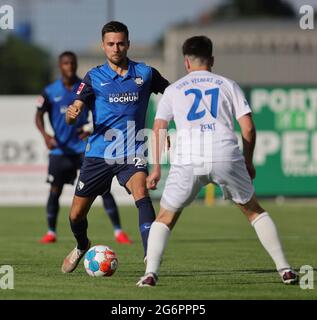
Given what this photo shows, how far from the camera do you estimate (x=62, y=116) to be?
53.8 feet

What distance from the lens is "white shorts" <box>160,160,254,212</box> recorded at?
9.38 metres

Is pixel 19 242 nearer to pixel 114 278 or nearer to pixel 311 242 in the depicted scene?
pixel 311 242

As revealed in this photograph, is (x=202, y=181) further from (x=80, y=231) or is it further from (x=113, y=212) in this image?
(x=113, y=212)

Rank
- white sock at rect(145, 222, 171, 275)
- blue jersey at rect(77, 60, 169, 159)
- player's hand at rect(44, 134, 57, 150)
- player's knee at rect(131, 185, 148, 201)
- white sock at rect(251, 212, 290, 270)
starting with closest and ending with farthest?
white sock at rect(145, 222, 171, 275) < white sock at rect(251, 212, 290, 270) < player's knee at rect(131, 185, 148, 201) < blue jersey at rect(77, 60, 169, 159) < player's hand at rect(44, 134, 57, 150)

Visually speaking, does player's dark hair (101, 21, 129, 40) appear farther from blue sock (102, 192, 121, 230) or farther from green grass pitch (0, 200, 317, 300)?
blue sock (102, 192, 121, 230)

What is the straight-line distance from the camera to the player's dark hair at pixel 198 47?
9375 millimetres

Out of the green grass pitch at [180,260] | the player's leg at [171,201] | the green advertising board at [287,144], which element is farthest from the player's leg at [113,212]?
the green advertising board at [287,144]

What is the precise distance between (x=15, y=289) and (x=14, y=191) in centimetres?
1718

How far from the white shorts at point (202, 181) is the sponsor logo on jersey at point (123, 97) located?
1.61m

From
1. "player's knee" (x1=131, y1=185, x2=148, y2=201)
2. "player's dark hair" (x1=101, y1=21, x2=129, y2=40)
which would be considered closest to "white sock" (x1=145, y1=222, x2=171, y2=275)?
"player's knee" (x1=131, y1=185, x2=148, y2=201)

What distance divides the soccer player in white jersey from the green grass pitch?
0.64 metres

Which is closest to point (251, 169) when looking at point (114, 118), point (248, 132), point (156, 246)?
point (248, 132)
